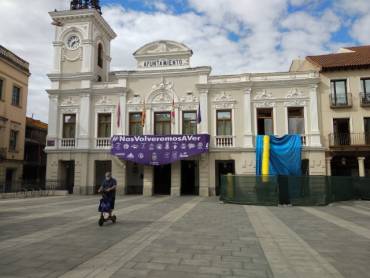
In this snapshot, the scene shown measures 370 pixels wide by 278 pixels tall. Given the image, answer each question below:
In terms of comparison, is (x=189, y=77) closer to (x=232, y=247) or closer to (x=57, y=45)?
(x=57, y=45)

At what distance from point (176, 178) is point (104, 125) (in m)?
7.52

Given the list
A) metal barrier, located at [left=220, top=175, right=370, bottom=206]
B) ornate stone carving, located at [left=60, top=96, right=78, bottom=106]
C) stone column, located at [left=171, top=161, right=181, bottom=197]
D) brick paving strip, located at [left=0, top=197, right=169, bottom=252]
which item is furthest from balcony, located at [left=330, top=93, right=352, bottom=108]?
brick paving strip, located at [left=0, top=197, right=169, bottom=252]

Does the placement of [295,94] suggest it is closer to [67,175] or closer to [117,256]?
[67,175]

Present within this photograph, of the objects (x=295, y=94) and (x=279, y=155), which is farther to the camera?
(x=295, y=94)

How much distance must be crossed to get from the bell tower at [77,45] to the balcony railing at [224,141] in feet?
37.1

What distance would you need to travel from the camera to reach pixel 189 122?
2614 cm

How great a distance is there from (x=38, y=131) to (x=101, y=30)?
13.9 meters

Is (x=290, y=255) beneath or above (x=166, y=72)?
beneath

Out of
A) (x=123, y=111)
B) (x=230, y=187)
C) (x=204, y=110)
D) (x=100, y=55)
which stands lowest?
(x=230, y=187)

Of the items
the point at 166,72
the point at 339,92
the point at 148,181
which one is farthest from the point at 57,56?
the point at 339,92

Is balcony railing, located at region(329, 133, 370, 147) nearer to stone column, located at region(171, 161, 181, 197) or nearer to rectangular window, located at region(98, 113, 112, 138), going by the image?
stone column, located at region(171, 161, 181, 197)

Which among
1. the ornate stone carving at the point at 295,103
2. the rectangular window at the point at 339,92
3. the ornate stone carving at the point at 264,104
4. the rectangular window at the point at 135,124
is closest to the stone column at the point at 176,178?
the rectangular window at the point at 135,124

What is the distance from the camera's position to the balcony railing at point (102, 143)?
26575 mm

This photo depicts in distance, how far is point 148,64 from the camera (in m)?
26.9
